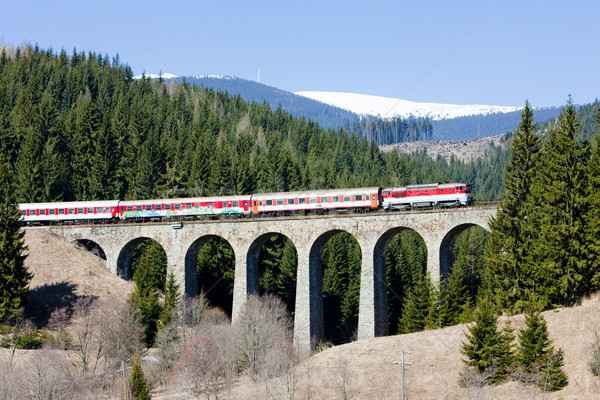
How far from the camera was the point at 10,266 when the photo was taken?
2505 inches

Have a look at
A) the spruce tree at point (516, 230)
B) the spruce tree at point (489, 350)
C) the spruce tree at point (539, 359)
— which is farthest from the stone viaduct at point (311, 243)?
the spruce tree at point (539, 359)

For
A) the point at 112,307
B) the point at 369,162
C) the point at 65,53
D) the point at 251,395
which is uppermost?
the point at 65,53

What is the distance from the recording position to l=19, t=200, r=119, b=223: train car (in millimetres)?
86438

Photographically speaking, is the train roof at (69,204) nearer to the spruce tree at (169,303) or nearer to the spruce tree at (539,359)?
the spruce tree at (169,303)

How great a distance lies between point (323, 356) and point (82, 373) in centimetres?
2035

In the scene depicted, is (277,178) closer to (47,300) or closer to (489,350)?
(47,300)

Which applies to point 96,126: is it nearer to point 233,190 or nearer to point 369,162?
point 233,190

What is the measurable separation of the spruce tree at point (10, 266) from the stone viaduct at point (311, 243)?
1619 centimetres

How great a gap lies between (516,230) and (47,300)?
47633mm

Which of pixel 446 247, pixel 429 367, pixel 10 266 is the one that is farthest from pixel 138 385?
pixel 446 247

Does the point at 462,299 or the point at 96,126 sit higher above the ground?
the point at 96,126

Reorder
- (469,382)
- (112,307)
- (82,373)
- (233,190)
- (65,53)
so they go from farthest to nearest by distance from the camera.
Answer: (65,53)
(233,190)
(112,307)
(82,373)
(469,382)

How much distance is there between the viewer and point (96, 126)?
120062 millimetres

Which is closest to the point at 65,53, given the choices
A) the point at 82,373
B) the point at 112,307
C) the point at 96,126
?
the point at 96,126
